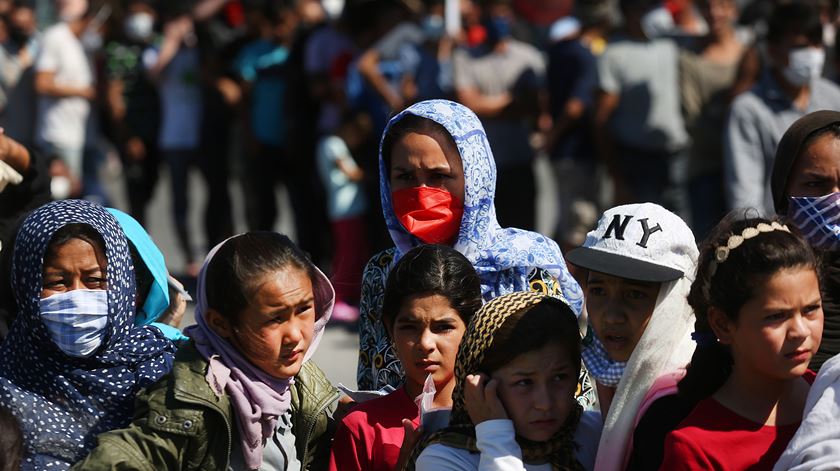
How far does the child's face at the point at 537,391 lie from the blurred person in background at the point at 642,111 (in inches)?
255

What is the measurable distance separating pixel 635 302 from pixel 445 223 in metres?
0.85

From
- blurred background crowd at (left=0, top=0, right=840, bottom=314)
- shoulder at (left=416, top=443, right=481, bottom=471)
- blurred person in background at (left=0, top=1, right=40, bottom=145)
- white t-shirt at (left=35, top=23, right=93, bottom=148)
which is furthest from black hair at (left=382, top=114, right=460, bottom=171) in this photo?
white t-shirt at (left=35, top=23, right=93, bottom=148)

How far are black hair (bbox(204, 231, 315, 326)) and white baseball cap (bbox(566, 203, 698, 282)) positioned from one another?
30.6 inches

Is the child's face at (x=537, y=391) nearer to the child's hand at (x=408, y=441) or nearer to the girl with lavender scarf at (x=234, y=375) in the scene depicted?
the child's hand at (x=408, y=441)

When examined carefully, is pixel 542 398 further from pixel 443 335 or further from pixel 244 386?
pixel 244 386

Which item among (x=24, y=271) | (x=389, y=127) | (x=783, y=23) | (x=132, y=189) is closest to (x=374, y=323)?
(x=389, y=127)

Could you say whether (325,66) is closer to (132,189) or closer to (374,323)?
(132,189)

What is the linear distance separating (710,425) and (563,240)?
7.10 metres

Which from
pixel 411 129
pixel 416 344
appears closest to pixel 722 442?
pixel 416 344

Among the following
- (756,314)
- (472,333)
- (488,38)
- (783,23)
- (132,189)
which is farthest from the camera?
(132,189)

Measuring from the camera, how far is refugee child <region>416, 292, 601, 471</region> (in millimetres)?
3869

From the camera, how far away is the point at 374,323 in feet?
15.6

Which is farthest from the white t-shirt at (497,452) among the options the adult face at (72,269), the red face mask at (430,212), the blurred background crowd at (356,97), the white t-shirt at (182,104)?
the white t-shirt at (182,104)

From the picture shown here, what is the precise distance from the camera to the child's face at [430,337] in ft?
14.1
